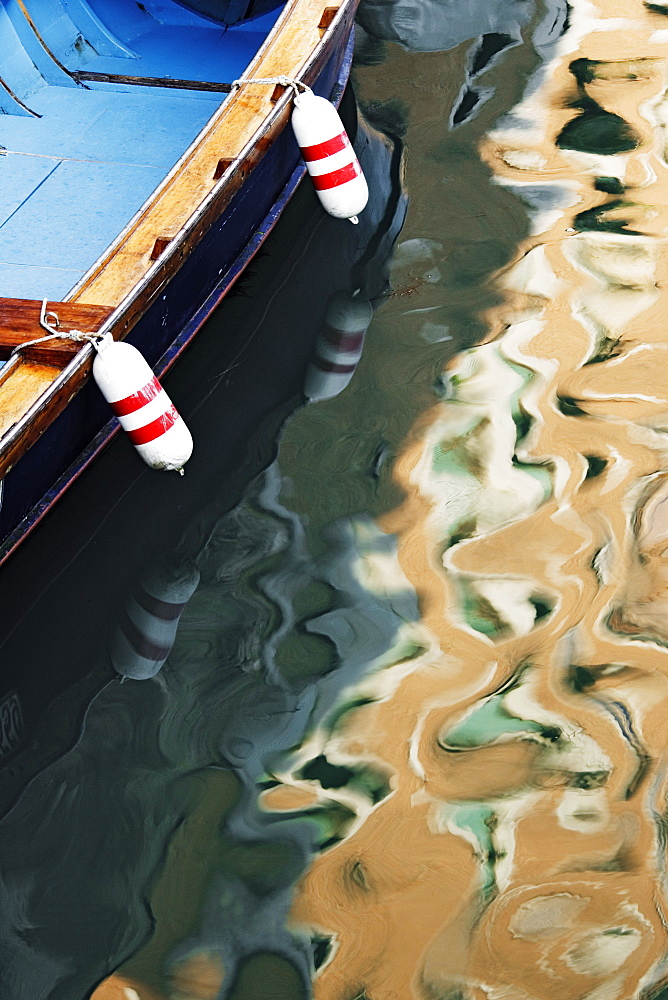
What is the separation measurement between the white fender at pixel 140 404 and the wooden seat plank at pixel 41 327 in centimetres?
8

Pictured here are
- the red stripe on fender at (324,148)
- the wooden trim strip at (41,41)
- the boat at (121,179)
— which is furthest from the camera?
the wooden trim strip at (41,41)

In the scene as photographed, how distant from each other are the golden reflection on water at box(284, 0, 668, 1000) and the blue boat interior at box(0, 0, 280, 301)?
4.27 feet

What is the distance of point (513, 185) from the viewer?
455 centimetres

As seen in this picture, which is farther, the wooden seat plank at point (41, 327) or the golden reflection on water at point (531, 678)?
the wooden seat plank at point (41, 327)

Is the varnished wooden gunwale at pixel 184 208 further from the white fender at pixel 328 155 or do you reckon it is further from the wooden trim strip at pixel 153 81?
the wooden trim strip at pixel 153 81

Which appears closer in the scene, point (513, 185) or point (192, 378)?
point (192, 378)

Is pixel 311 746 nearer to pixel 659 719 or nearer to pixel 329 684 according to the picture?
pixel 329 684

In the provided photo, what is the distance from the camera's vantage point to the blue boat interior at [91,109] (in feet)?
12.0

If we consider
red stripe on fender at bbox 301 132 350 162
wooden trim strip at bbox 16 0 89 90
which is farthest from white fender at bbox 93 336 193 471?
wooden trim strip at bbox 16 0 89 90

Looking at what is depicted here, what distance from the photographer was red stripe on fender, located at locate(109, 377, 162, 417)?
2801 millimetres

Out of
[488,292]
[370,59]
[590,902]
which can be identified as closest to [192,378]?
[488,292]

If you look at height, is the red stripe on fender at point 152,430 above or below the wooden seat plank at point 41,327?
below

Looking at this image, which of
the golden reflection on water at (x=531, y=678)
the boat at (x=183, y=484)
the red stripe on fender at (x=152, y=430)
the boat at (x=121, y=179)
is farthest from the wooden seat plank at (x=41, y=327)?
the golden reflection on water at (x=531, y=678)

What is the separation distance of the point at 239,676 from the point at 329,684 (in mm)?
234
